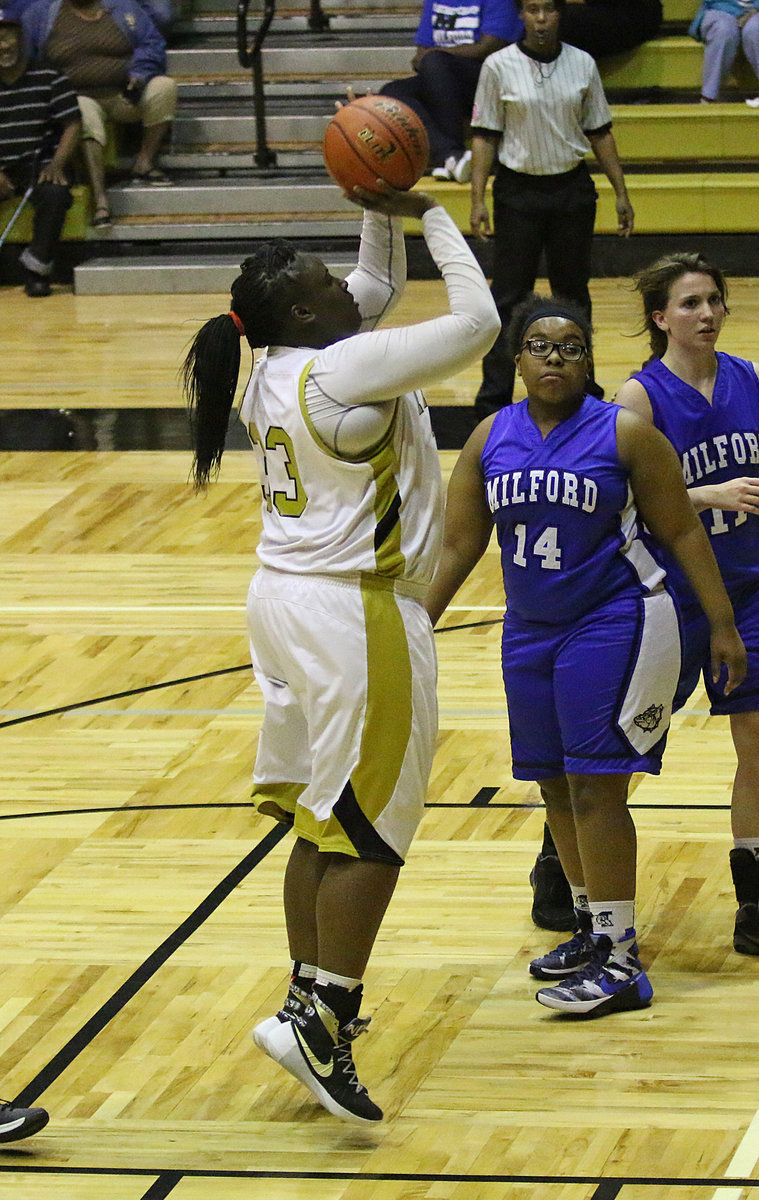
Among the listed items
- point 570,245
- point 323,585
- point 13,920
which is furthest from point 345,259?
point 323,585

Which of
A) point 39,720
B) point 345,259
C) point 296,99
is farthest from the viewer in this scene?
point 296,99

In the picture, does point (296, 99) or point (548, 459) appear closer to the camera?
point (548, 459)

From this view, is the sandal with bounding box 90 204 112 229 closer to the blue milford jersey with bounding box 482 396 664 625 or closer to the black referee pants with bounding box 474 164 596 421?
the black referee pants with bounding box 474 164 596 421

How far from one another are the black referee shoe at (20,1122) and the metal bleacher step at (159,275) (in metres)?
8.64

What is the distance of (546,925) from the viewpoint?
3.89 m

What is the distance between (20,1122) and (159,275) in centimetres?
889

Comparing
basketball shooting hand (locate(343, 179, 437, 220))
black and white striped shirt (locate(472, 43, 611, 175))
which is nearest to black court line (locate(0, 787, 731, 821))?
basketball shooting hand (locate(343, 179, 437, 220))

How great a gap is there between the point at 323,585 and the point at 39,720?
2376 mm

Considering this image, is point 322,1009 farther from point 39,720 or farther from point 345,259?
point 345,259

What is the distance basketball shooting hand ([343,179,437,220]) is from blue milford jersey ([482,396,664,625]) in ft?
1.81

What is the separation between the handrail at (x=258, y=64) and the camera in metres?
11.6

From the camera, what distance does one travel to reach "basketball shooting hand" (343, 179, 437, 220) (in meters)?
3.08

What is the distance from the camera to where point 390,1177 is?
9.65 ft

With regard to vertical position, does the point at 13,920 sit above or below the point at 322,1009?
below
